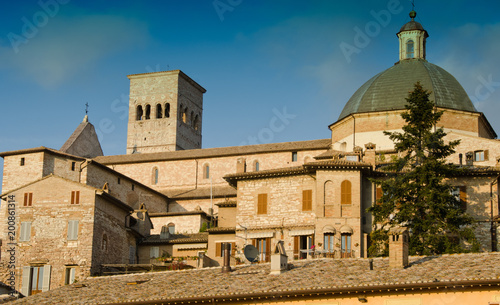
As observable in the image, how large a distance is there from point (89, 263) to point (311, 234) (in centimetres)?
1159

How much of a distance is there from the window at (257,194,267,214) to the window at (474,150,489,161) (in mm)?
14772

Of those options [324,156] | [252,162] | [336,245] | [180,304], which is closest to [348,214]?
[336,245]

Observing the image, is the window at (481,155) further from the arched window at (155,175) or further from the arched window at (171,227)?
the arched window at (155,175)

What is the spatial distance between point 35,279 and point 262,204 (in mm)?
12603

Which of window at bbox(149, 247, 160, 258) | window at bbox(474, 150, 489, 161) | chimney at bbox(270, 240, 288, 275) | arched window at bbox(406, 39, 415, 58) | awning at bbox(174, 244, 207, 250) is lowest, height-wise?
chimney at bbox(270, 240, 288, 275)

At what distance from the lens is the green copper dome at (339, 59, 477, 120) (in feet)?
191

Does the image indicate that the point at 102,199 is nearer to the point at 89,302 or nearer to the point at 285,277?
the point at 89,302

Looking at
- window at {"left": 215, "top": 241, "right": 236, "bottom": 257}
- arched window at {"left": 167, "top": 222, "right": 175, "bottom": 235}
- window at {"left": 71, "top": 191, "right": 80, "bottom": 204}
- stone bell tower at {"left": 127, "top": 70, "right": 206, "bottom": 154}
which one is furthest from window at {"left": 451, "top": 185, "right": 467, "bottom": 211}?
stone bell tower at {"left": 127, "top": 70, "right": 206, "bottom": 154}

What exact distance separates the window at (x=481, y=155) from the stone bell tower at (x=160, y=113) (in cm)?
5065

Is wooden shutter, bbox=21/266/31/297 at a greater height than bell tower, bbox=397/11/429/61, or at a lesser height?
lesser

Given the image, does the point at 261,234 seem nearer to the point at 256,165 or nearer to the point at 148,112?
the point at 256,165

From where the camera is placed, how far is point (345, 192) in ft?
149

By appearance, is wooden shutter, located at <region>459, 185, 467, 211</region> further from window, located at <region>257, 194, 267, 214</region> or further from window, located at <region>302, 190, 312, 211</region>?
window, located at <region>257, 194, 267, 214</region>

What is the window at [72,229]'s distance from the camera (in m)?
46.6
